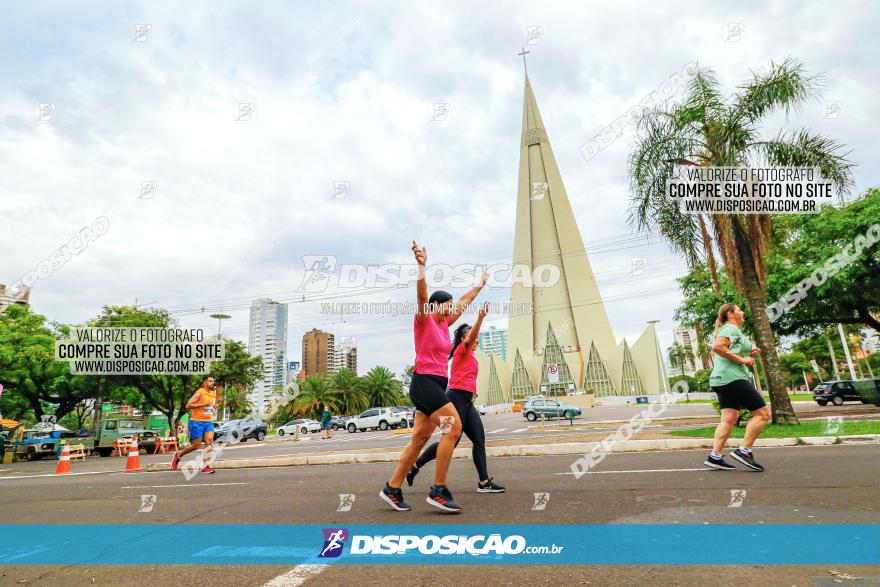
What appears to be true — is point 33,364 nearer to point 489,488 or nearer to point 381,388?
point 489,488

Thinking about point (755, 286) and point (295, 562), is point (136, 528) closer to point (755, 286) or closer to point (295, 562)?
point (295, 562)

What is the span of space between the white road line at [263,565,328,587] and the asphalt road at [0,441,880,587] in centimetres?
2

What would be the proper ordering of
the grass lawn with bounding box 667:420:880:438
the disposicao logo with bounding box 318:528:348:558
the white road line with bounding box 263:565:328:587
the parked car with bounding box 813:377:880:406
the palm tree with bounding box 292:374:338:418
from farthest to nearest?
the palm tree with bounding box 292:374:338:418, the parked car with bounding box 813:377:880:406, the grass lawn with bounding box 667:420:880:438, the disposicao logo with bounding box 318:528:348:558, the white road line with bounding box 263:565:328:587

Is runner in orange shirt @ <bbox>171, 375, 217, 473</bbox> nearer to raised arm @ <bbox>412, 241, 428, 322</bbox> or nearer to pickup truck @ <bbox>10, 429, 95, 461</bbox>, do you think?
raised arm @ <bbox>412, 241, 428, 322</bbox>

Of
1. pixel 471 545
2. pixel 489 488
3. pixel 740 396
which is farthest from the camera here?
pixel 740 396

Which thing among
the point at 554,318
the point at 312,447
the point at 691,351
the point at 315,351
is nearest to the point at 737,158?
the point at 312,447

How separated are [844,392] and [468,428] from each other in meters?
31.4

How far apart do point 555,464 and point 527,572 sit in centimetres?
497

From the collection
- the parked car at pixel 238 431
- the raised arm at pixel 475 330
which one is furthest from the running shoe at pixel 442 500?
the parked car at pixel 238 431

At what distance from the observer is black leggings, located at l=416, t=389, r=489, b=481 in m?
5.33

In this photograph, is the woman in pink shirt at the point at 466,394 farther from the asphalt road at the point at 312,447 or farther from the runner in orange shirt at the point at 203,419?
the asphalt road at the point at 312,447

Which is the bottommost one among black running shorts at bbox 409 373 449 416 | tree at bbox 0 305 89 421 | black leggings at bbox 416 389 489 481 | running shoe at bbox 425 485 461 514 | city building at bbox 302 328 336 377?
running shoe at bbox 425 485 461 514

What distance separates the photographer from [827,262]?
15430mm

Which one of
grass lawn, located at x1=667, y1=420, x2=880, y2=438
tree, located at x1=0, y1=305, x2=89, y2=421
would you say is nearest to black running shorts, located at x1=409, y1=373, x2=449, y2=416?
grass lawn, located at x1=667, y1=420, x2=880, y2=438
